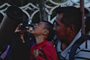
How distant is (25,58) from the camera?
88.4 inches

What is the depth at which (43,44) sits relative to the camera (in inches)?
60.2

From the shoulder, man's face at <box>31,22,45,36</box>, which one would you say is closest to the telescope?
man's face at <box>31,22,45,36</box>

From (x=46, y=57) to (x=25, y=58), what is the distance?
3.16ft

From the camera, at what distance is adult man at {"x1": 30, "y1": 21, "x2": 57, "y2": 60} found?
1354 millimetres

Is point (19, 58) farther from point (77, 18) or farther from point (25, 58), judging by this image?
point (77, 18)

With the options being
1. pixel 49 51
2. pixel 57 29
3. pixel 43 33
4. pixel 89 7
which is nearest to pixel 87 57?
pixel 57 29

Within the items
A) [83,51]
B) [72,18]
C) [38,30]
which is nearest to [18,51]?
[38,30]

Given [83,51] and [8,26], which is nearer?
[83,51]

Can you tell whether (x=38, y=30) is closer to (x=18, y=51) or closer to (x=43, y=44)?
(x=43, y=44)

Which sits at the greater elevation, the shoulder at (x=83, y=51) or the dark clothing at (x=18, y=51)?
the shoulder at (x=83, y=51)

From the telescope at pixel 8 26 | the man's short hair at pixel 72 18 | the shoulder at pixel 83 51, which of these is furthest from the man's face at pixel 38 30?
the shoulder at pixel 83 51

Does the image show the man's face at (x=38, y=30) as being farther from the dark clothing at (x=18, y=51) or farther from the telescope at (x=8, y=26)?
the dark clothing at (x=18, y=51)

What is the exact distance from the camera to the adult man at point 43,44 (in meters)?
1.35

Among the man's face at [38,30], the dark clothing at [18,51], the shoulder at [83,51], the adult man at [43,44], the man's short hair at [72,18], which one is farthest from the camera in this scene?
the dark clothing at [18,51]
